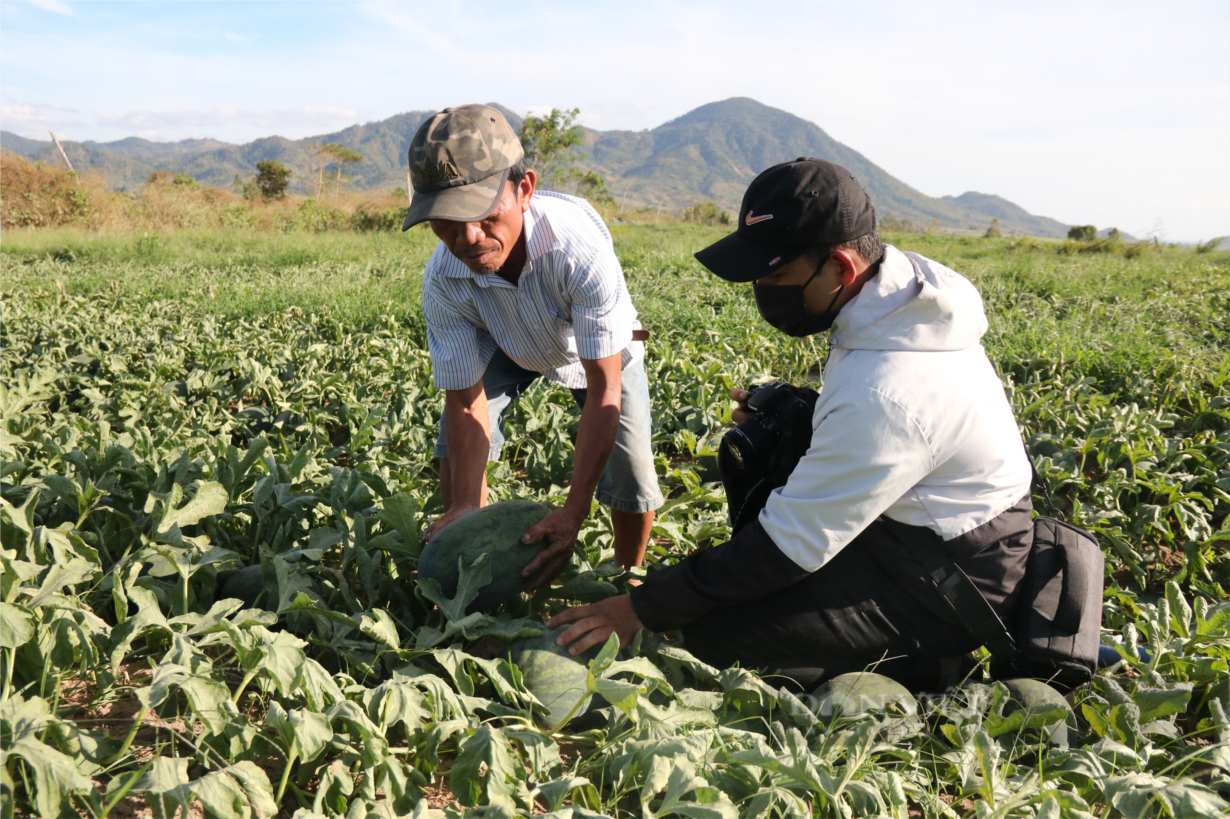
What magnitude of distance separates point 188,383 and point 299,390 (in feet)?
2.08

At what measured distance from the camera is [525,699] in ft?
6.57

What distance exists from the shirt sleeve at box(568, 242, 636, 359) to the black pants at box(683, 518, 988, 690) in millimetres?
910

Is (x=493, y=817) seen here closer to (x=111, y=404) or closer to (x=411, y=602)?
(x=411, y=602)

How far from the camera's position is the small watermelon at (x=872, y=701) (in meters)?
2.03

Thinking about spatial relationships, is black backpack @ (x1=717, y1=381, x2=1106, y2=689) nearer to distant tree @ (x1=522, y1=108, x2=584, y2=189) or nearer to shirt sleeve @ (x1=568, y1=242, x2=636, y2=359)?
shirt sleeve @ (x1=568, y1=242, x2=636, y2=359)

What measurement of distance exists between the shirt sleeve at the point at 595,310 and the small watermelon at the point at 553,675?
0.92 metres

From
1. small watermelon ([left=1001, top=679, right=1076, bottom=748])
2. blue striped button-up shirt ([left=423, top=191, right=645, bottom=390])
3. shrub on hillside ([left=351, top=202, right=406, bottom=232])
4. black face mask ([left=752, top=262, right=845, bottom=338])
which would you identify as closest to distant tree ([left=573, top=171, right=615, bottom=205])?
shrub on hillside ([left=351, top=202, right=406, bottom=232])

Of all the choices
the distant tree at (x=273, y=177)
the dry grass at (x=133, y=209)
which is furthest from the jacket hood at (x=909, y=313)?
the distant tree at (x=273, y=177)

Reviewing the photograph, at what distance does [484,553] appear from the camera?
229 cm

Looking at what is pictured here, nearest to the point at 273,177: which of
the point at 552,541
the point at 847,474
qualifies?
the point at 552,541

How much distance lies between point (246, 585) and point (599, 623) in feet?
3.64

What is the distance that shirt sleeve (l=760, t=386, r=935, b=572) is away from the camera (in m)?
1.92

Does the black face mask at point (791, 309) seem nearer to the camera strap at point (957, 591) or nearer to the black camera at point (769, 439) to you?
the black camera at point (769, 439)

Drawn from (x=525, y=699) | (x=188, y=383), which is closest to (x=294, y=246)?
(x=188, y=383)
